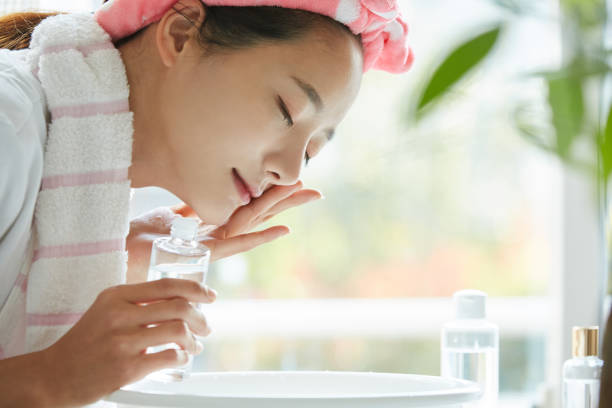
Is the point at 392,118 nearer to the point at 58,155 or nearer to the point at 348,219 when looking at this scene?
the point at 348,219

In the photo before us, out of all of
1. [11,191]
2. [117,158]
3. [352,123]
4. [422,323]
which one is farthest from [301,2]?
[422,323]

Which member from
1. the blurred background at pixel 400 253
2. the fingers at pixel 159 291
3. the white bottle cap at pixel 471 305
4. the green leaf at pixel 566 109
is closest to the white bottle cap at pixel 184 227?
the fingers at pixel 159 291

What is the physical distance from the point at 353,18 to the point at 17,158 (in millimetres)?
463

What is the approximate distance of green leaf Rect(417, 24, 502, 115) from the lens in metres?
0.43

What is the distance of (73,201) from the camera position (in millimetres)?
927

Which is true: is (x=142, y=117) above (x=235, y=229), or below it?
above

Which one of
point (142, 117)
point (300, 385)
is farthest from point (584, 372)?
point (142, 117)

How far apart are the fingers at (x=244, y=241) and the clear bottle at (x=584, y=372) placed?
0.44m

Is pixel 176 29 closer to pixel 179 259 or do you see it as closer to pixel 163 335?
pixel 179 259

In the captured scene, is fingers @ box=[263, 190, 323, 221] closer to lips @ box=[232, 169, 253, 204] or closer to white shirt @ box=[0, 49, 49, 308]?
lips @ box=[232, 169, 253, 204]

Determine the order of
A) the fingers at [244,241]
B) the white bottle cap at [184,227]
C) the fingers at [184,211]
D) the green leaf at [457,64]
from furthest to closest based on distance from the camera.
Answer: the fingers at [184,211] < the fingers at [244,241] < the white bottle cap at [184,227] < the green leaf at [457,64]

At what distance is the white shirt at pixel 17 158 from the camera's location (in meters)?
0.82

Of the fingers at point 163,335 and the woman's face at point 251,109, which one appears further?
the woman's face at point 251,109

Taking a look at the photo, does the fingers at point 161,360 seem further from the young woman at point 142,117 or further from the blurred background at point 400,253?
the blurred background at point 400,253
